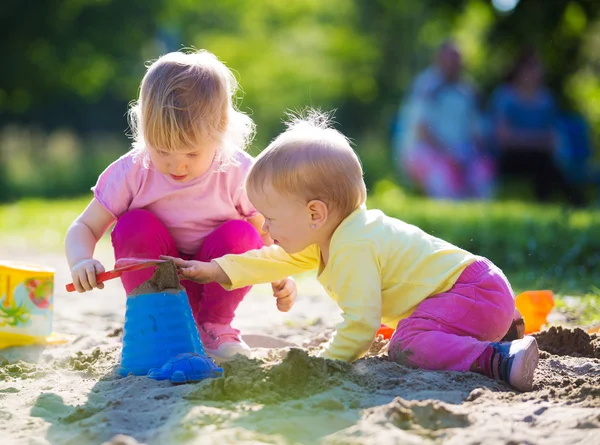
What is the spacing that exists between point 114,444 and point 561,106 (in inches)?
437

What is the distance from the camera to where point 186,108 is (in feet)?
8.91

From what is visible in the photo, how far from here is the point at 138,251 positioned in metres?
2.89

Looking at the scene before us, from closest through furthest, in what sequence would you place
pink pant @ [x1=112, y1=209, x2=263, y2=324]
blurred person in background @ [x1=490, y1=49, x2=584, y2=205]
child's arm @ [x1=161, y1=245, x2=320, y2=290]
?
child's arm @ [x1=161, y1=245, x2=320, y2=290], pink pant @ [x1=112, y1=209, x2=263, y2=324], blurred person in background @ [x1=490, y1=49, x2=584, y2=205]

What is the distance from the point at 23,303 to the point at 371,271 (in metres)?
1.43

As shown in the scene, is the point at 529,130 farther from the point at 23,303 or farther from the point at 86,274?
the point at 86,274

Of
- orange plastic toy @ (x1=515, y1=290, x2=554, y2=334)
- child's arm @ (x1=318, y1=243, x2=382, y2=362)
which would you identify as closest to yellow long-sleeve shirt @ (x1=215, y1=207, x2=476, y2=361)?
child's arm @ (x1=318, y1=243, x2=382, y2=362)

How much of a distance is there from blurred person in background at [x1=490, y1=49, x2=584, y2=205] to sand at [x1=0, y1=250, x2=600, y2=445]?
8149 mm

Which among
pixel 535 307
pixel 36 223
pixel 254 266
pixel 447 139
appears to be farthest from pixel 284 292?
pixel 447 139

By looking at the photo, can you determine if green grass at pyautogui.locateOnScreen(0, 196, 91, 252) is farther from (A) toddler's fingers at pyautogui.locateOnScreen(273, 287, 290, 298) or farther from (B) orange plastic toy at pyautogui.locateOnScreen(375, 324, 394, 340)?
(B) orange plastic toy at pyautogui.locateOnScreen(375, 324, 394, 340)

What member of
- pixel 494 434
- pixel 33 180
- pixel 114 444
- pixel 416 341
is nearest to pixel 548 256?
pixel 416 341

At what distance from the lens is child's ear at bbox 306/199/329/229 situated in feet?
8.32

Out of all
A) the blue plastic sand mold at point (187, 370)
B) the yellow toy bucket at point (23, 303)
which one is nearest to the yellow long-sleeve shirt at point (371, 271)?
the blue plastic sand mold at point (187, 370)

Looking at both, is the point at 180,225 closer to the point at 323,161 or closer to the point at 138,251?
the point at 138,251

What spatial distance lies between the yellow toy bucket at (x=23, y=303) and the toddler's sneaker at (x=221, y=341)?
652mm
